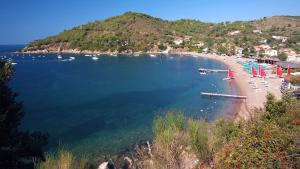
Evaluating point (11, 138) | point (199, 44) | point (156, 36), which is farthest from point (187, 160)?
point (156, 36)

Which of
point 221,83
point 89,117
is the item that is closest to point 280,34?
point 221,83

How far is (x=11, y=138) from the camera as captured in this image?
15492 millimetres

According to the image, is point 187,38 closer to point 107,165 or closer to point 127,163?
point 127,163

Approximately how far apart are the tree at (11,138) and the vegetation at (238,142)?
20.8ft

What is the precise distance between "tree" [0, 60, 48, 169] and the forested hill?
11177cm

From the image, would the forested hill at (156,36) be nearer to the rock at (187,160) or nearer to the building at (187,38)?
the building at (187,38)

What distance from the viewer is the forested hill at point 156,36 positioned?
142250 mm

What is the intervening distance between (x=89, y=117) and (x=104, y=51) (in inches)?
4273

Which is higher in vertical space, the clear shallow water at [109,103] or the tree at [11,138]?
the tree at [11,138]

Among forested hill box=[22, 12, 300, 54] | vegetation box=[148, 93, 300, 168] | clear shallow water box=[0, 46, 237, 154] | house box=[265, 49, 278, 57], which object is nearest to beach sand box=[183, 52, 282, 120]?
clear shallow water box=[0, 46, 237, 154]

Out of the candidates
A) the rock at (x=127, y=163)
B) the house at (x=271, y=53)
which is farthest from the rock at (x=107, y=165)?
the house at (x=271, y=53)

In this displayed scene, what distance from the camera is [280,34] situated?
506ft

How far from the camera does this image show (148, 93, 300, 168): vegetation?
31.2 feet

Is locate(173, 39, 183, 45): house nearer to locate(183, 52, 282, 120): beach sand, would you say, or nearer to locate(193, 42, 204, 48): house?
locate(193, 42, 204, 48): house
